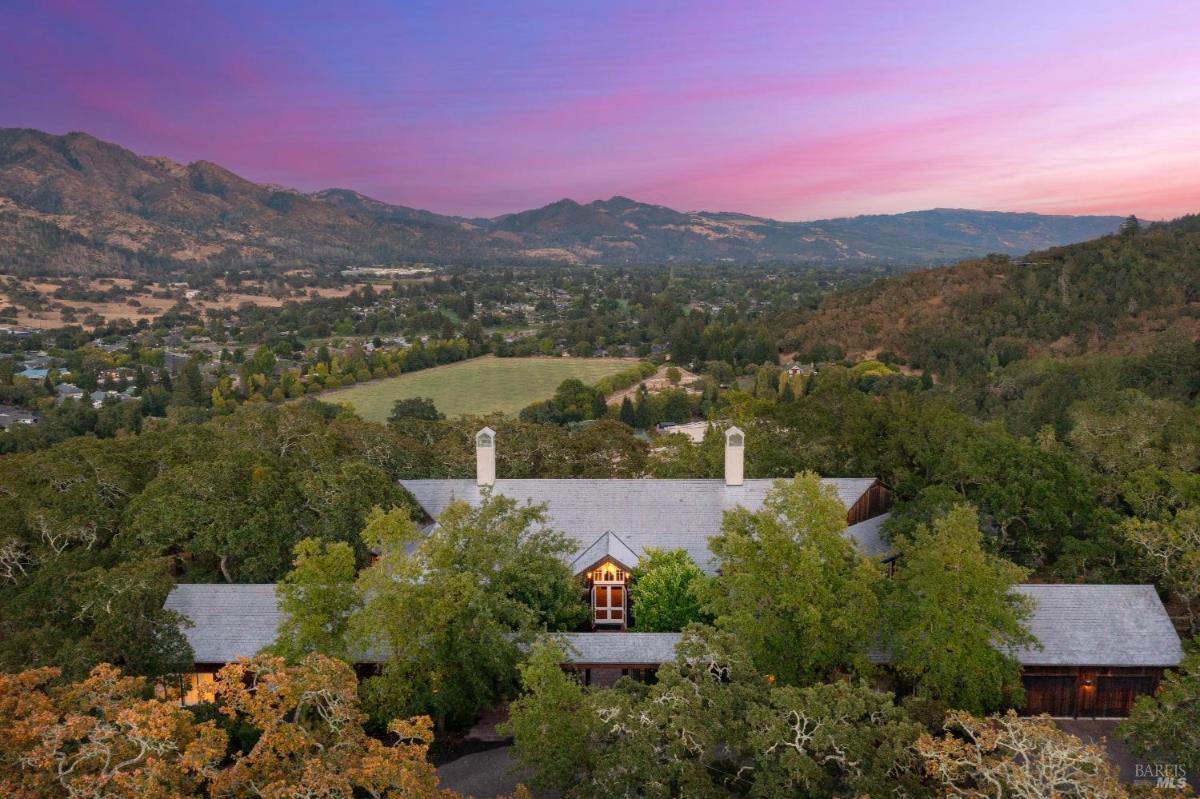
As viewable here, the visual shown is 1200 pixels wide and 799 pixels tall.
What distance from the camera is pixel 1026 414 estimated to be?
5941cm

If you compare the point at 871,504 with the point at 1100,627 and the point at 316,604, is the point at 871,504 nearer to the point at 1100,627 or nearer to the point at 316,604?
the point at 1100,627

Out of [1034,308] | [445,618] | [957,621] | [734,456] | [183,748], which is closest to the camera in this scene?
[183,748]

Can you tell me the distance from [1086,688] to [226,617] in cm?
2489

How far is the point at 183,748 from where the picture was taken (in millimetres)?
13031

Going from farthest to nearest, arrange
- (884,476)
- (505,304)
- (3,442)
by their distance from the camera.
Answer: (505,304), (3,442), (884,476)

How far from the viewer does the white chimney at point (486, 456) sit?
92.1 ft

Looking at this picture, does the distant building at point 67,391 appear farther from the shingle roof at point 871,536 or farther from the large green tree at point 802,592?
the large green tree at point 802,592

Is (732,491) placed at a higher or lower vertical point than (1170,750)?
higher

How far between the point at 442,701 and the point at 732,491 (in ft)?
43.1

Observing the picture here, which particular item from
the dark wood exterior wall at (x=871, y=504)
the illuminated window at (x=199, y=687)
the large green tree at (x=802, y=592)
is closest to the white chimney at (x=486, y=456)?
the illuminated window at (x=199, y=687)

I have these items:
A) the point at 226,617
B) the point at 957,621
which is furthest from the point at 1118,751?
the point at 226,617

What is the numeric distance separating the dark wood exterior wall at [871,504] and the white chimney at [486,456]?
1350cm

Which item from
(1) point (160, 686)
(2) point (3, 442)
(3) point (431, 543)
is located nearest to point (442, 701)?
(3) point (431, 543)

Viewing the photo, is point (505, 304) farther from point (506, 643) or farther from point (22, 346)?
point (506, 643)
